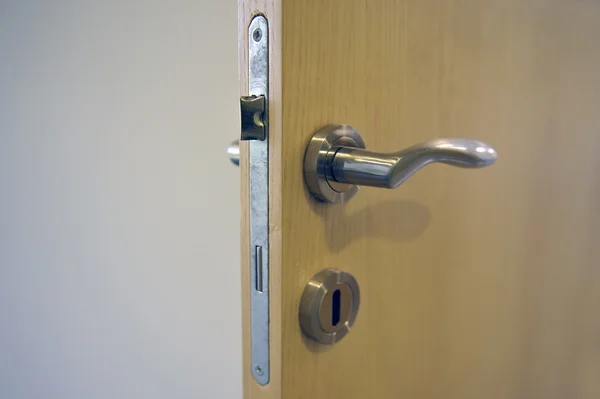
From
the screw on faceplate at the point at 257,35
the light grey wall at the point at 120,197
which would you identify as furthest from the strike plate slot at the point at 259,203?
the light grey wall at the point at 120,197

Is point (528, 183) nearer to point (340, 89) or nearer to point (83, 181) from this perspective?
point (340, 89)

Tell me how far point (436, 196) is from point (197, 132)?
1.42 ft

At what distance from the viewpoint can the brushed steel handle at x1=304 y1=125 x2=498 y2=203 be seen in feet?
0.72

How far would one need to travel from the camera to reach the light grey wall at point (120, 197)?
66 centimetres

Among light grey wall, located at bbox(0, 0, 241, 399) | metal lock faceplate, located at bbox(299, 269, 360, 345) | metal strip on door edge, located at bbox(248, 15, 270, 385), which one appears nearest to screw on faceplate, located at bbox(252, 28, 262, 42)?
metal strip on door edge, located at bbox(248, 15, 270, 385)

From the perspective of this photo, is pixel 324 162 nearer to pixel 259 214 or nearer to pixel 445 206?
pixel 259 214

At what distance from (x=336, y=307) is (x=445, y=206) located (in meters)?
0.16

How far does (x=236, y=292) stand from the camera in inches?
26.4

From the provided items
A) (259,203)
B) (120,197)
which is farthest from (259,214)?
(120,197)

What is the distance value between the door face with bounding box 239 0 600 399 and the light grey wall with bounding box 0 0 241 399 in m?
0.37

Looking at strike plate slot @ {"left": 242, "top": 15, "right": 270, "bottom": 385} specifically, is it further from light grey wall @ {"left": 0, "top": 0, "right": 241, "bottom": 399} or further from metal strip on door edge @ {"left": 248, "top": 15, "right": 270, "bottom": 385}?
light grey wall @ {"left": 0, "top": 0, "right": 241, "bottom": 399}

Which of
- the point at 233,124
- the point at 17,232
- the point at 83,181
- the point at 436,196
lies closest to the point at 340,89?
the point at 436,196

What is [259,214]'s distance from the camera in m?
0.23

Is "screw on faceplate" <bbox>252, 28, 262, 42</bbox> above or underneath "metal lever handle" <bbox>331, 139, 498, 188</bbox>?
above
